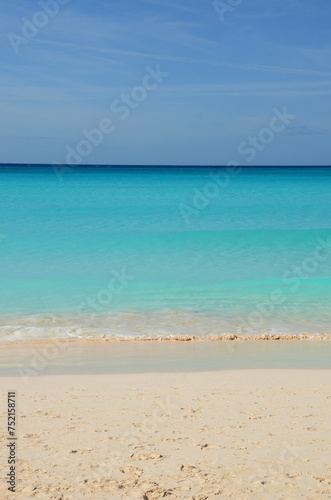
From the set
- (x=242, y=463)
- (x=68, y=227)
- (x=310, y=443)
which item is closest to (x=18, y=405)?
(x=242, y=463)

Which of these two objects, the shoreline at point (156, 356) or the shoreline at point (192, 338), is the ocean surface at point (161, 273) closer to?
the shoreline at point (192, 338)

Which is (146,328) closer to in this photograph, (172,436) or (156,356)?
(156,356)

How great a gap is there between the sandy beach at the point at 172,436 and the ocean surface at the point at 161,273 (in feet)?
8.29

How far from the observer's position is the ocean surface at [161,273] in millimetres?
9352

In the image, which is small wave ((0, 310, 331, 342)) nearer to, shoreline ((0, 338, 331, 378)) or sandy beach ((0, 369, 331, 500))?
shoreline ((0, 338, 331, 378))

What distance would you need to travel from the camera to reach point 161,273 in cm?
1398

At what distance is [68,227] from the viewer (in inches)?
901

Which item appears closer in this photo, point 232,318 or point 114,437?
point 114,437

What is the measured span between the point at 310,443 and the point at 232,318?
511cm

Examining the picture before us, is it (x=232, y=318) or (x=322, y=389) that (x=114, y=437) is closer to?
(x=322, y=389)

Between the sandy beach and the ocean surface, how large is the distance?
253 cm

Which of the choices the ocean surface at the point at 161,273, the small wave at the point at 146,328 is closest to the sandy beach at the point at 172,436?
the small wave at the point at 146,328

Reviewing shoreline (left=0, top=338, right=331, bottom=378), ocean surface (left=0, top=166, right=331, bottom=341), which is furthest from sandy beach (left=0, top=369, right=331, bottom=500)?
ocean surface (left=0, top=166, right=331, bottom=341)

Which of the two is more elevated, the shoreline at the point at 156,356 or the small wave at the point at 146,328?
the shoreline at the point at 156,356
